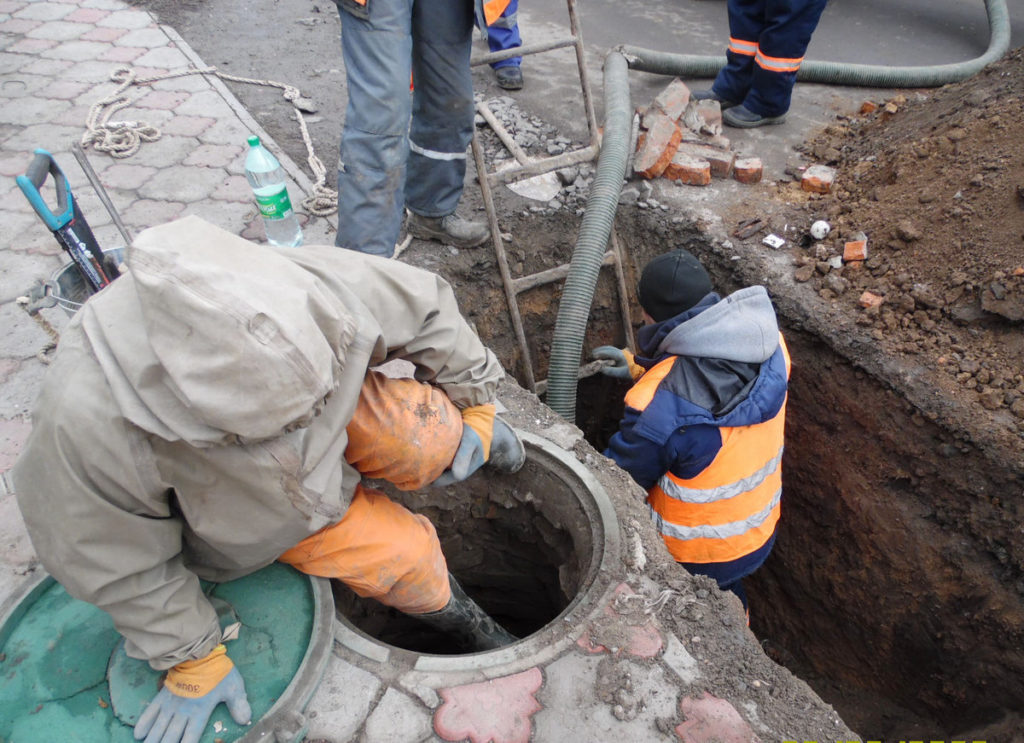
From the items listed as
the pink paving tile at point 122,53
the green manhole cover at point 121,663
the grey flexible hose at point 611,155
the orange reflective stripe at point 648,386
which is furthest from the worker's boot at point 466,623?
the pink paving tile at point 122,53

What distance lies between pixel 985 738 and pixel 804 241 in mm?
2393

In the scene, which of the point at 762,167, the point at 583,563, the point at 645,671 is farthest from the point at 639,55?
the point at 645,671

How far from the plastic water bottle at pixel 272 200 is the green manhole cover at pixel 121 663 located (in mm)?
1915

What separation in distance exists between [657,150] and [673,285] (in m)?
1.90

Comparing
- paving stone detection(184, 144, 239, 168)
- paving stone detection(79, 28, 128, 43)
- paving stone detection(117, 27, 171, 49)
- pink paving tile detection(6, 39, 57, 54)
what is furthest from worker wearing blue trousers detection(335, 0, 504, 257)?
pink paving tile detection(6, 39, 57, 54)

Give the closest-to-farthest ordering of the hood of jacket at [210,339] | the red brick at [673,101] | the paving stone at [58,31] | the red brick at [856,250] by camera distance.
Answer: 1. the hood of jacket at [210,339]
2. the red brick at [856,250]
3. the red brick at [673,101]
4. the paving stone at [58,31]

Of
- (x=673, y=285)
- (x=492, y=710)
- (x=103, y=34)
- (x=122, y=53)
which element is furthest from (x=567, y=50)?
(x=492, y=710)

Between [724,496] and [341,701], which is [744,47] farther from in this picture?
[341,701]

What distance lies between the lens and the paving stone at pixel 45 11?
5.54 m

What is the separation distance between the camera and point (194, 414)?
3.91 ft

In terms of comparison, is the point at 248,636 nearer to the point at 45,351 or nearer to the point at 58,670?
the point at 58,670

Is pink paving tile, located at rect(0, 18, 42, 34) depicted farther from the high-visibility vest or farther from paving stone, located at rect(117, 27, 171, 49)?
the high-visibility vest

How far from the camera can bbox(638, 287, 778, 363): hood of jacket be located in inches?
86.4

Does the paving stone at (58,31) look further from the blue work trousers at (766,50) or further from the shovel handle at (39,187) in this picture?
the blue work trousers at (766,50)
